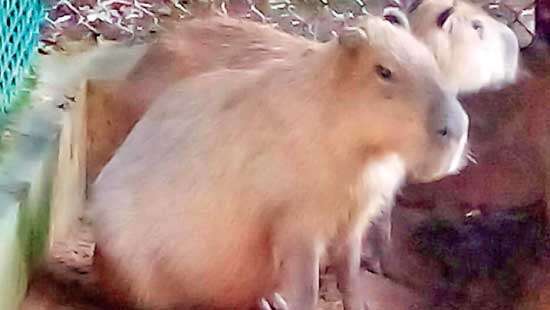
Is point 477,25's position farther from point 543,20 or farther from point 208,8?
point 208,8

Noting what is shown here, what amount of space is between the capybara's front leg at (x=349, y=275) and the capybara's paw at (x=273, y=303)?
0.28 ft

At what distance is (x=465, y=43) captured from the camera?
75.9 inches

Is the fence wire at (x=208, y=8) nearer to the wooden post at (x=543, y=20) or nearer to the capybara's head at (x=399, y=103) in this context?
the wooden post at (x=543, y=20)

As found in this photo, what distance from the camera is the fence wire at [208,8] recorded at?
7.69ft

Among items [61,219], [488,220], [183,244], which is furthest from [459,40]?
[61,219]

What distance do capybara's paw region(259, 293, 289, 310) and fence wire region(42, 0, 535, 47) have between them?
701 mm

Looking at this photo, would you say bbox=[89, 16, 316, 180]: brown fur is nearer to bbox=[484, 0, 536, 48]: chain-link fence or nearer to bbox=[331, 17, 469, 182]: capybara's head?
bbox=[331, 17, 469, 182]: capybara's head

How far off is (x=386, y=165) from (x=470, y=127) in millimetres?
527

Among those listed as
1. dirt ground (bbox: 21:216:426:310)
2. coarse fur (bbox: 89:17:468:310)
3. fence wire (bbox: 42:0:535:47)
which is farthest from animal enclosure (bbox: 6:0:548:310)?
coarse fur (bbox: 89:17:468:310)

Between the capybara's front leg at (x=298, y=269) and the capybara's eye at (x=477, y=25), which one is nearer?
the capybara's front leg at (x=298, y=269)

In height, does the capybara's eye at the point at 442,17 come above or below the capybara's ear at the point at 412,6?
above

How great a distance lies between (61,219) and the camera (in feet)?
6.57

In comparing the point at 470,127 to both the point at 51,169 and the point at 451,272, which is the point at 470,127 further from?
the point at 51,169

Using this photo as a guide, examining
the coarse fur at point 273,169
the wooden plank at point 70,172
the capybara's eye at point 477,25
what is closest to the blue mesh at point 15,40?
the wooden plank at point 70,172
